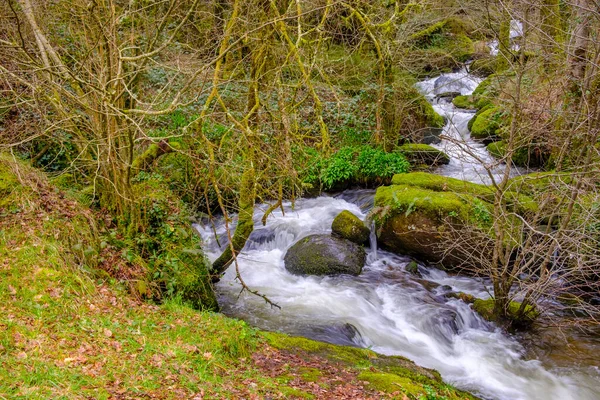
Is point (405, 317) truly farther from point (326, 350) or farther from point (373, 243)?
point (326, 350)

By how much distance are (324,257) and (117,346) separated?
5165mm

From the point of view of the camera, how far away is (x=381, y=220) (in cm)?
943

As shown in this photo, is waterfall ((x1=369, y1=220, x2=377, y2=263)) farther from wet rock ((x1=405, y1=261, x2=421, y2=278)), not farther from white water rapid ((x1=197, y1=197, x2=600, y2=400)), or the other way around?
wet rock ((x1=405, y1=261, x2=421, y2=278))

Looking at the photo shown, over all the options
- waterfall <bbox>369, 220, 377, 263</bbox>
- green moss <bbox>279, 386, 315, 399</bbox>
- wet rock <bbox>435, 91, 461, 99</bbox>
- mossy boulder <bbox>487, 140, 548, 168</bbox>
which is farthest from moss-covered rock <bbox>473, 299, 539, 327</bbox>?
wet rock <bbox>435, 91, 461, 99</bbox>

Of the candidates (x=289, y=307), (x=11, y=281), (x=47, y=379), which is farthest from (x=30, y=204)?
(x=289, y=307)

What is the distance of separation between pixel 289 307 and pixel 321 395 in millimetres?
3274

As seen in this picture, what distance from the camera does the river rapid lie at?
19.7 ft

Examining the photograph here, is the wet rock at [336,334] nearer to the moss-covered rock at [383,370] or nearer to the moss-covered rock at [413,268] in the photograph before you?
the moss-covered rock at [383,370]

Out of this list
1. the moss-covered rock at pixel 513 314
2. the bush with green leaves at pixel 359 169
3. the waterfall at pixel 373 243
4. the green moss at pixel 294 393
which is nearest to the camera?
the green moss at pixel 294 393

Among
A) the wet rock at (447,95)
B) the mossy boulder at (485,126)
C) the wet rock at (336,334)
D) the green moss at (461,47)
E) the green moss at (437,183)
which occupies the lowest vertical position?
the wet rock at (336,334)

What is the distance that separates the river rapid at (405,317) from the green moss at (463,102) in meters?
7.78

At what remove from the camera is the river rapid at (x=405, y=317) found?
6.01 metres

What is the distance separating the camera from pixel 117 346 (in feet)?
13.2

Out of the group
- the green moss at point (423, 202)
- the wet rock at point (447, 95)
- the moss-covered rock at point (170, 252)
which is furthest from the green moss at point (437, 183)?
the wet rock at point (447, 95)
